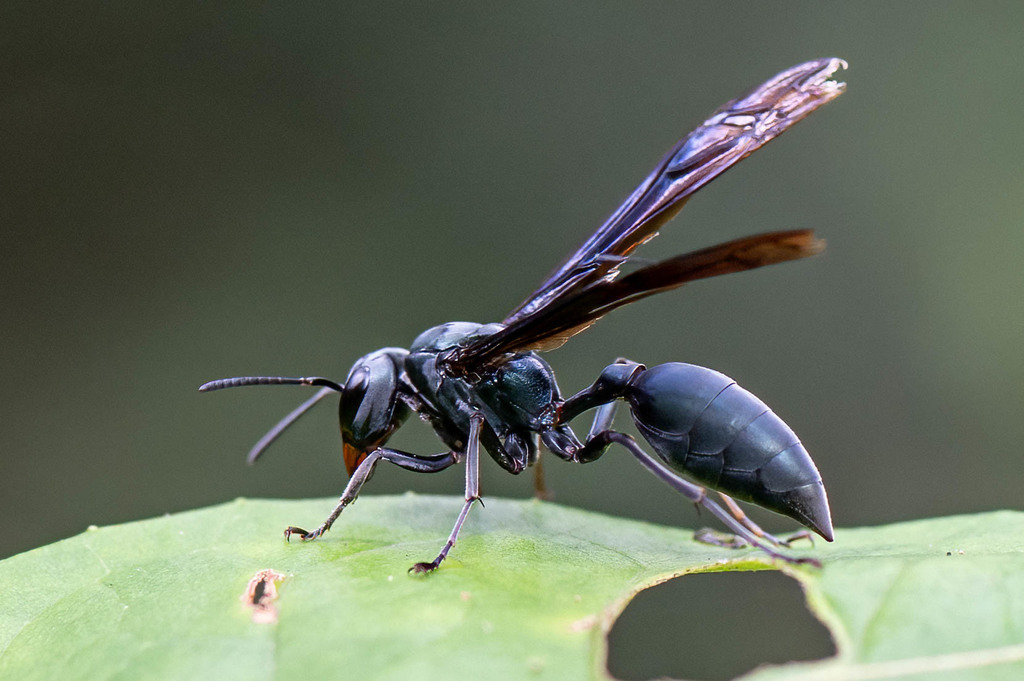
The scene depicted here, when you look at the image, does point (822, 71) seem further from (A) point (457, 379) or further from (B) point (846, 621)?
(B) point (846, 621)

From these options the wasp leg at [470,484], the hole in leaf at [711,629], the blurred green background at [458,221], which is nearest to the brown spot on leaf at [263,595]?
the wasp leg at [470,484]

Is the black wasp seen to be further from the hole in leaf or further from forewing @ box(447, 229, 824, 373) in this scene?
the hole in leaf

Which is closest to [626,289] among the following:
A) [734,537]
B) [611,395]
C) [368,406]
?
[611,395]

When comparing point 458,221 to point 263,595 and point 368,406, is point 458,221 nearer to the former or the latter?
point 368,406

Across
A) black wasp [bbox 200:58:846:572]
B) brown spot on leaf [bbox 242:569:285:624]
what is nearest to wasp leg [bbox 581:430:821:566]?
black wasp [bbox 200:58:846:572]

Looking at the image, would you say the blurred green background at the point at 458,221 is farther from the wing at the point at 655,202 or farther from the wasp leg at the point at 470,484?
the wasp leg at the point at 470,484

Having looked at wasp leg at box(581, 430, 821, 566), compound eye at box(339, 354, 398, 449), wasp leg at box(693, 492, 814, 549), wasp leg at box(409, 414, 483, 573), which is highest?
compound eye at box(339, 354, 398, 449)

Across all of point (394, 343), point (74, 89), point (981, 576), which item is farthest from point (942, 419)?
point (74, 89)
